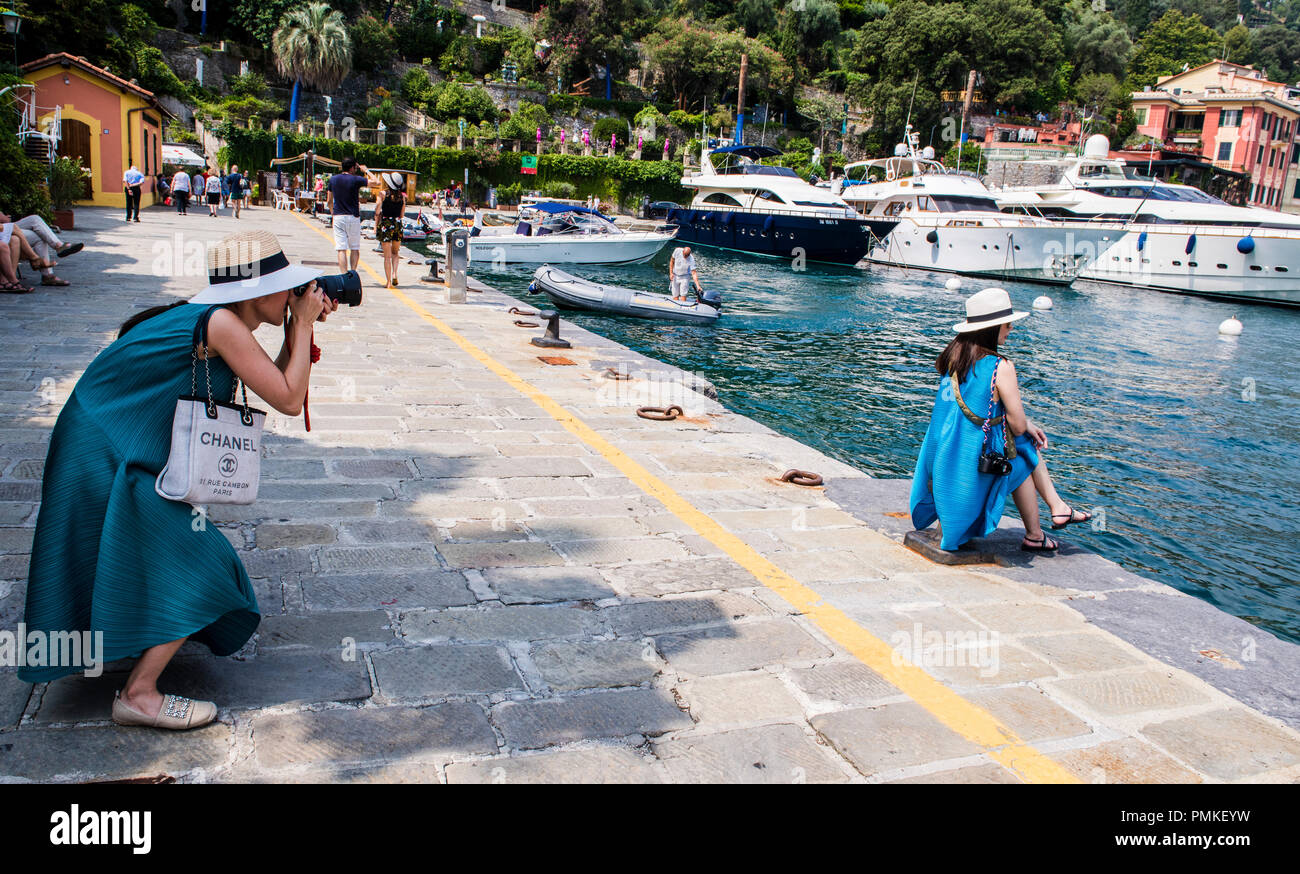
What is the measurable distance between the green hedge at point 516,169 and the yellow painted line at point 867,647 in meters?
41.8

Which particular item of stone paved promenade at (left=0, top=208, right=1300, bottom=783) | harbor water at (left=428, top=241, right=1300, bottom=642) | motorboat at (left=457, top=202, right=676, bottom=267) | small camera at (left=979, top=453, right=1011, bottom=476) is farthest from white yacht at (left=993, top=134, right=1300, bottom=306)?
small camera at (left=979, top=453, right=1011, bottom=476)

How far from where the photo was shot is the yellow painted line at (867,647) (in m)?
2.79

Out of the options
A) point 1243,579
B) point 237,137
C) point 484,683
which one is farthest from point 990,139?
point 484,683

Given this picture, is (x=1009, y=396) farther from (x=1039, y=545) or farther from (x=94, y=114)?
(x=94, y=114)

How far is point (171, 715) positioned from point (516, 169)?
157ft

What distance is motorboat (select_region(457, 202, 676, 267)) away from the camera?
22.4m

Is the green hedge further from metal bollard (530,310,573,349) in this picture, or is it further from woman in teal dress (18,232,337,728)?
woman in teal dress (18,232,337,728)

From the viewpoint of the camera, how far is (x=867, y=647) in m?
3.48

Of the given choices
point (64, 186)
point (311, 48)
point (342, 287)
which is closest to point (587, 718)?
point (342, 287)

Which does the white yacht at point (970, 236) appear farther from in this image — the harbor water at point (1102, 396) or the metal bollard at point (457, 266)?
the metal bollard at point (457, 266)

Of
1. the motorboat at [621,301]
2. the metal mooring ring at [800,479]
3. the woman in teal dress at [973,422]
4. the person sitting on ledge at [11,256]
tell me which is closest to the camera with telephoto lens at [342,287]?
the woman in teal dress at [973,422]

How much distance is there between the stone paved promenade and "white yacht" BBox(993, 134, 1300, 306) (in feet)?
77.4
